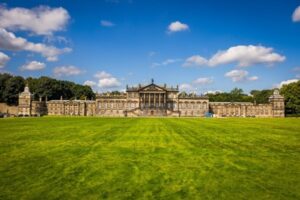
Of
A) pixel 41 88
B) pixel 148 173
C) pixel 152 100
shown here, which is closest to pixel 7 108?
pixel 41 88

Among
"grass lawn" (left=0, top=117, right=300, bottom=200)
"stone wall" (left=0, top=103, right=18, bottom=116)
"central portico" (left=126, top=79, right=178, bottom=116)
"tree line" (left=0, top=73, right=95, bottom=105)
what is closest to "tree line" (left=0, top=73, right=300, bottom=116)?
"tree line" (left=0, top=73, right=95, bottom=105)

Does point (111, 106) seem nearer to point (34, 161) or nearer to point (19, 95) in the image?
point (19, 95)

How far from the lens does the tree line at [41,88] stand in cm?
12588

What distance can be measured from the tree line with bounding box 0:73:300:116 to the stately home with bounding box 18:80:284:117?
178 inches

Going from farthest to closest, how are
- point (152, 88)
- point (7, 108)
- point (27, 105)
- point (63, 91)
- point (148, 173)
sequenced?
point (63, 91)
point (7, 108)
point (27, 105)
point (152, 88)
point (148, 173)

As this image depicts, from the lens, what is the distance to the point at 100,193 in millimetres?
8383

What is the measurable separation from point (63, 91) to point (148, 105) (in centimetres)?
5119

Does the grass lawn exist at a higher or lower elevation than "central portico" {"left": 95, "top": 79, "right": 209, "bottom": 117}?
Result: lower

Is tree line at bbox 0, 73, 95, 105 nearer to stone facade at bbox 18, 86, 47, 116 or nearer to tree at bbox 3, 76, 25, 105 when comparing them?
tree at bbox 3, 76, 25, 105

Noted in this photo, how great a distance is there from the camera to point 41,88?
5335 inches

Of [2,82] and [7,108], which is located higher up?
[2,82]

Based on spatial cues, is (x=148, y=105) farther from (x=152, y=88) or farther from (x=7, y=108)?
(x=7, y=108)

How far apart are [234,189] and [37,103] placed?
125 meters

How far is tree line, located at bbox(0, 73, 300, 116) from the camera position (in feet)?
382
